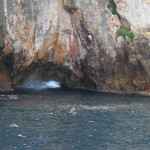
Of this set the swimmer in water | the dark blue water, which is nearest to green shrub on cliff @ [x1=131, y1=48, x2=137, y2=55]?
the dark blue water

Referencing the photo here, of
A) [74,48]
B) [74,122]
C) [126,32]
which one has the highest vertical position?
[126,32]

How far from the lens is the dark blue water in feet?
93.0

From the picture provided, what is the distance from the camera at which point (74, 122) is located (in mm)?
34344

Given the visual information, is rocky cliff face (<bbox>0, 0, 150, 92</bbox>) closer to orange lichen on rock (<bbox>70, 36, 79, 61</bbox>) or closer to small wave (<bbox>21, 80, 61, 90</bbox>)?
orange lichen on rock (<bbox>70, 36, 79, 61</bbox>)

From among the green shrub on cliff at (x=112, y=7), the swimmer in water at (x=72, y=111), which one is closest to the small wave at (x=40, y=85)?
the green shrub on cliff at (x=112, y=7)

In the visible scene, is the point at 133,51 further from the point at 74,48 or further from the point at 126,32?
the point at 74,48

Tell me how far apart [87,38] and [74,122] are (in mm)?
20122

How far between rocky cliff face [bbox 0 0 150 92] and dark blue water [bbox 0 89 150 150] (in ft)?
15.7

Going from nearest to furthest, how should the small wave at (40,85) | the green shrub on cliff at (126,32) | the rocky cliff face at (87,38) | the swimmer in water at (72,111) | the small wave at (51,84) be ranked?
the swimmer in water at (72,111) → the rocky cliff face at (87,38) → the green shrub on cliff at (126,32) → the small wave at (40,85) → the small wave at (51,84)

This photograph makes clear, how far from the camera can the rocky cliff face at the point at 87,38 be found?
50781 mm

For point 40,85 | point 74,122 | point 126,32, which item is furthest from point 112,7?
point 74,122

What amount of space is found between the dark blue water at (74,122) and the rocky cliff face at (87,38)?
4.80m

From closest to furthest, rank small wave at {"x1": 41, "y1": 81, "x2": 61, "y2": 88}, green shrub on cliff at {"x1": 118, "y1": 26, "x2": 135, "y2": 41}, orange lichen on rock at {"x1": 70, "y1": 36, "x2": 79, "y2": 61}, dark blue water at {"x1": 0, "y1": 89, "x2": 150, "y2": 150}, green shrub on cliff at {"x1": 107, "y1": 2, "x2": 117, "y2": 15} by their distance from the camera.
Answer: dark blue water at {"x1": 0, "y1": 89, "x2": 150, "y2": 150} → green shrub on cliff at {"x1": 118, "y1": 26, "x2": 135, "y2": 41} → green shrub on cliff at {"x1": 107, "y1": 2, "x2": 117, "y2": 15} → orange lichen on rock at {"x1": 70, "y1": 36, "x2": 79, "y2": 61} → small wave at {"x1": 41, "y1": 81, "x2": 61, "y2": 88}

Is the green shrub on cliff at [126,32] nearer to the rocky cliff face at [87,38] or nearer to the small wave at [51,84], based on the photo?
the rocky cliff face at [87,38]
